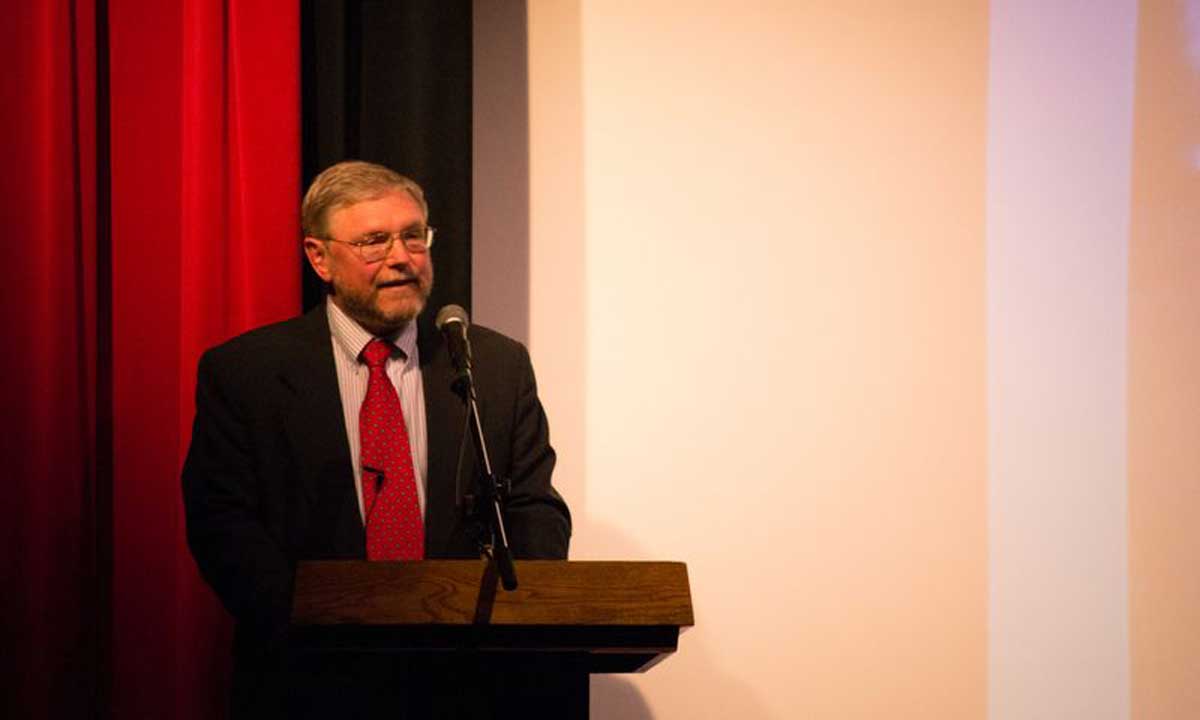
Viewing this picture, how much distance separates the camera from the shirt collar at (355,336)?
294 cm

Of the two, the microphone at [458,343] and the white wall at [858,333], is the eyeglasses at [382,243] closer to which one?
the microphone at [458,343]

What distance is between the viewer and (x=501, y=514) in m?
2.09

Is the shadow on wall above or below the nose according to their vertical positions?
below

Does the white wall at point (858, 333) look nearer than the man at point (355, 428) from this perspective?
No

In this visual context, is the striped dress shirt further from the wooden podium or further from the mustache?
the wooden podium

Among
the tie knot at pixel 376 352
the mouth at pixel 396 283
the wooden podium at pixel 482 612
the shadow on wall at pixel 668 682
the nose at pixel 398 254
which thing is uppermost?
the nose at pixel 398 254

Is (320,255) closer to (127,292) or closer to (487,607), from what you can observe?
(127,292)

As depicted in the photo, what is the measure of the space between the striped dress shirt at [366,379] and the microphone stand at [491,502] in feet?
2.17

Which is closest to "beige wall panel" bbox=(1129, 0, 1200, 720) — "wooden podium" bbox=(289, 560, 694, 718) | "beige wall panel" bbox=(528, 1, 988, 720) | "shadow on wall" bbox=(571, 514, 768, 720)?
"beige wall panel" bbox=(528, 1, 988, 720)

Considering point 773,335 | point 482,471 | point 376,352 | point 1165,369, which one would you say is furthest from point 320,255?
point 1165,369

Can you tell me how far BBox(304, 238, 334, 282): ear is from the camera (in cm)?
298

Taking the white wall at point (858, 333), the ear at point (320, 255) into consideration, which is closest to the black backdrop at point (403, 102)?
the white wall at point (858, 333)

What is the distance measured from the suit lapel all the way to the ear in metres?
0.21

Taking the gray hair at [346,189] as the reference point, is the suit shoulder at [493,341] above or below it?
below
